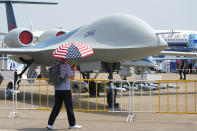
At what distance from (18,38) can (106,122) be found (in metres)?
9.90

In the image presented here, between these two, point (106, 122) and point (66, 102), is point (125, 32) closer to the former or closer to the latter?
point (106, 122)

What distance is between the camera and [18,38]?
1703 centimetres

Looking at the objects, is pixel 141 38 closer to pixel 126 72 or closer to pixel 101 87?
pixel 101 87

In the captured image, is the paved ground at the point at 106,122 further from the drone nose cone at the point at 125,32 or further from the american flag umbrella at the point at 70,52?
the drone nose cone at the point at 125,32

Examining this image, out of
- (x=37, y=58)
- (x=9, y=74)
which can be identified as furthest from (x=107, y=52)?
(x=9, y=74)

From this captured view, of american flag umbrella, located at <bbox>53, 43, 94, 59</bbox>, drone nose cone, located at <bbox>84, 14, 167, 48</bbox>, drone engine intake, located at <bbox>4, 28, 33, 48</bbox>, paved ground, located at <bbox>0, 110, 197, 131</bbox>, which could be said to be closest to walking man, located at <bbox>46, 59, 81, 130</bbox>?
american flag umbrella, located at <bbox>53, 43, 94, 59</bbox>

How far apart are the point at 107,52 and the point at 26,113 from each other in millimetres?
3103

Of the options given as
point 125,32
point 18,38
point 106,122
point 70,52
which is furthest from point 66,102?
point 18,38

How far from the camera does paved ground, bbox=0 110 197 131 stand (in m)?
7.56

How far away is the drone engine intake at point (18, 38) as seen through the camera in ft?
56.0

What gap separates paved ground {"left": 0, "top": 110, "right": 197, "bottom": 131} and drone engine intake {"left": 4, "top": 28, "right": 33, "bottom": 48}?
288 inches

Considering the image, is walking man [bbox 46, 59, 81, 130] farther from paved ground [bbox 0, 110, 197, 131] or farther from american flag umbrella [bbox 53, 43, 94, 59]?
paved ground [bbox 0, 110, 197, 131]

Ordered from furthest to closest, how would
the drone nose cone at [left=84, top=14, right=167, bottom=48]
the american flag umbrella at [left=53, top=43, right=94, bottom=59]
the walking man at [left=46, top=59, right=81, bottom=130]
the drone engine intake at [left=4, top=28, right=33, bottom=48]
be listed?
the drone engine intake at [left=4, top=28, right=33, bottom=48]
the drone nose cone at [left=84, top=14, right=167, bottom=48]
the american flag umbrella at [left=53, top=43, right=94, bottom=59]
the walking man at [left=46, top=59, right=81, bottom=130]

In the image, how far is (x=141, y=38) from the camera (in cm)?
1028
